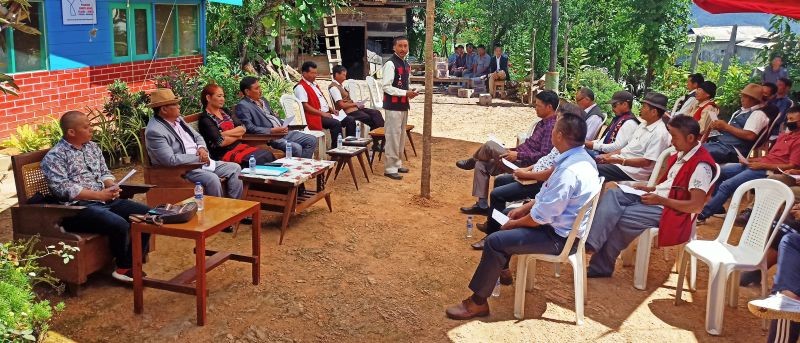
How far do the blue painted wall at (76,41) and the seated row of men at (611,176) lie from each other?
5.61 m

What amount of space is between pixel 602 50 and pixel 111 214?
1478 cm

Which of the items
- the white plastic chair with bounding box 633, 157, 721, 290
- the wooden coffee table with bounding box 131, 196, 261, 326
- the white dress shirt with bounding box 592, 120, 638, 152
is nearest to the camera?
the wooden coffee table with bounding box 131, 196, 261, 326

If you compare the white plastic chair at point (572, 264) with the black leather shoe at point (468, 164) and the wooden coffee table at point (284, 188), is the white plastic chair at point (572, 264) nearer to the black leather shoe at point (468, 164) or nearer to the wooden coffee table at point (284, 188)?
the wooden coffee table at point (284, 188)

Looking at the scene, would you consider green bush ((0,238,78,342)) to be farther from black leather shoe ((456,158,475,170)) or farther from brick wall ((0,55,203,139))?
brick wall ((0,55,203,139))

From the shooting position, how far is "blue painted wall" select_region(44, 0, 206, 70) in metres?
8.54

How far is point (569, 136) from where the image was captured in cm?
418

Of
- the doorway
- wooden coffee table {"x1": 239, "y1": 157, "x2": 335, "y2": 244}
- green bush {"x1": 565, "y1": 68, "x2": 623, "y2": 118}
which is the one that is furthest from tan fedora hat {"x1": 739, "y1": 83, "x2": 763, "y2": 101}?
the doorway

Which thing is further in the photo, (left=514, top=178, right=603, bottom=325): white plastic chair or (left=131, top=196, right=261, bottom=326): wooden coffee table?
(left=514, top=178, right=603, bottom=325): white plastic chair

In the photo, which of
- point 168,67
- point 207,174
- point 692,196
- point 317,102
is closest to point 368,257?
point 207,174

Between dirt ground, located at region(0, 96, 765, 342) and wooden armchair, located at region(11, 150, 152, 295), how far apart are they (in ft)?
0.65

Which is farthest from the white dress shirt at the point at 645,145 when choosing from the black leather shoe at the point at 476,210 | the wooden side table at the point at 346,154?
the wooden side table at the point at 346,154

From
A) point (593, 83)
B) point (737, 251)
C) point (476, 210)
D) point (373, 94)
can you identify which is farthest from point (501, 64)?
point (737, 251)

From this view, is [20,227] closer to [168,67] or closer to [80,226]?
[80,226]

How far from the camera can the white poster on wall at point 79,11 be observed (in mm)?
8703
